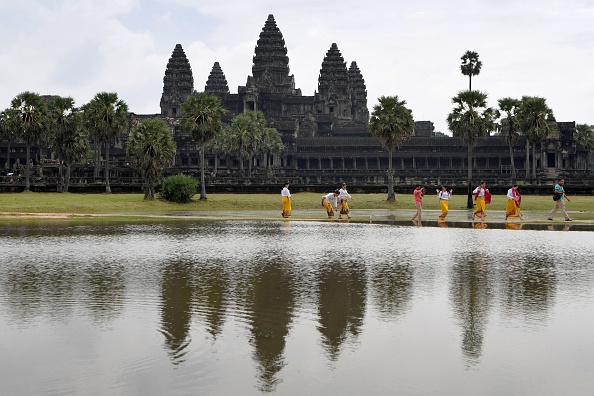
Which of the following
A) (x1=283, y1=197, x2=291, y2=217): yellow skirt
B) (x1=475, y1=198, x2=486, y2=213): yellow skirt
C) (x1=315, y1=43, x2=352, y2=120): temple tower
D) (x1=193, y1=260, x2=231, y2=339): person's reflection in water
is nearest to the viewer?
(x1=193, y1=260, x2=231, y2=339): person's reflection in water

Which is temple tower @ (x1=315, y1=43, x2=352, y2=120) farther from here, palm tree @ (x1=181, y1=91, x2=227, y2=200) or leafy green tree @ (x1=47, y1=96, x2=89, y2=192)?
palm tree @ (x1=181, y1=91, x2=227, y2=200)

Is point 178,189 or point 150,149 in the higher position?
point 150,149

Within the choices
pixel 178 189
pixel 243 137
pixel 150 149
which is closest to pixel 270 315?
pixel 178 189

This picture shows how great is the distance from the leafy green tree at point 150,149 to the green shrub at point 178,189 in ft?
6.63

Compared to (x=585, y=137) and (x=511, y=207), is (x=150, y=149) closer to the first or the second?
(x=511, y=207)

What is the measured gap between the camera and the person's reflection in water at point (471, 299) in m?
12.0

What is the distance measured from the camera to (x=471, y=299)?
51.4 ft

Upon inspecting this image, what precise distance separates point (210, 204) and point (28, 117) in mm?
22360

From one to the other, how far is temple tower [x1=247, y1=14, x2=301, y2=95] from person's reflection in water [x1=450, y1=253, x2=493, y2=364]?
523 ft

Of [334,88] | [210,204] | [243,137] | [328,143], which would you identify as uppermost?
[334,88]

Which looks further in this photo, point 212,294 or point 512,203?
point 512,203

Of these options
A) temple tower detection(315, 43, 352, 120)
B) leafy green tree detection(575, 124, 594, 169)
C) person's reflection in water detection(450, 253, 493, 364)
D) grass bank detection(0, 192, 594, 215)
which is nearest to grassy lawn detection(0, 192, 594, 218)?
grass bank detection(0, 192, 594, 215)

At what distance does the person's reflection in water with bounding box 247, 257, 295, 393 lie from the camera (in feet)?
35.6

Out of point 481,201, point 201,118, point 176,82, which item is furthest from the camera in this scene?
point 176,82
